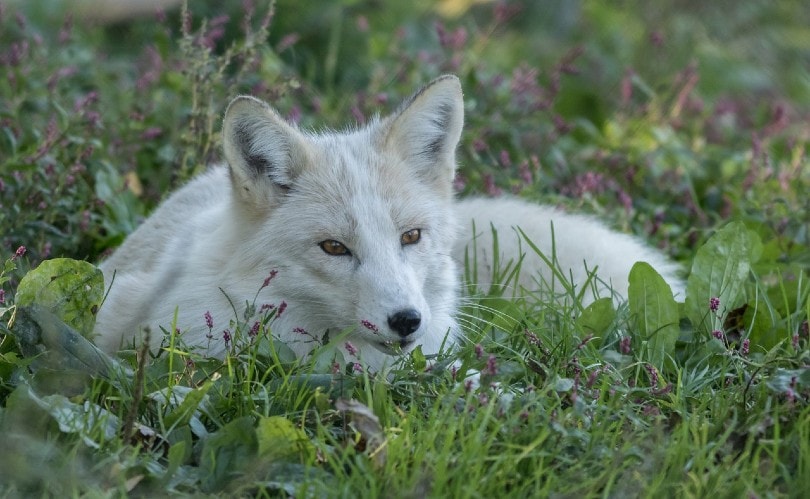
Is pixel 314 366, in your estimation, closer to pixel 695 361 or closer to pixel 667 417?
pixel 667 417

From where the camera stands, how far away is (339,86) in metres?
8.00

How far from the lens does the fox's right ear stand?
12.8 ft

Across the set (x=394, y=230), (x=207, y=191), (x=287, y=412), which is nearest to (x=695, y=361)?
(x=394, y=230)

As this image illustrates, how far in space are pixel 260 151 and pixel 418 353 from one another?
3.34ft

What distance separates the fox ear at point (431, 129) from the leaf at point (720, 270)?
3.70 ft

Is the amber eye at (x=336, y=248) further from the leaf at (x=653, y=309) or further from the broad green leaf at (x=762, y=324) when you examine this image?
the broad green leaf at (x=762, y=324)

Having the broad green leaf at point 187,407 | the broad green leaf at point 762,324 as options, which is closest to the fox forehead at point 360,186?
the broad green leaf at point 187,407

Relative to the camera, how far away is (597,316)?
4.20 metres

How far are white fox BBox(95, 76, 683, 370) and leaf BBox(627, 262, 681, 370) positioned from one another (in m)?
0.74

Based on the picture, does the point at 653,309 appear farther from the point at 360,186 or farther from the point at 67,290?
the point at 67,290

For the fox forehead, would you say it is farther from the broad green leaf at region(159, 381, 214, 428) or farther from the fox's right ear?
the broad green leaf at region(159, 381, 214, 428)

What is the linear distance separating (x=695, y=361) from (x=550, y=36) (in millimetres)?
7037

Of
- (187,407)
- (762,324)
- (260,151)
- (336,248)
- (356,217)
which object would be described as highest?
(260,151)

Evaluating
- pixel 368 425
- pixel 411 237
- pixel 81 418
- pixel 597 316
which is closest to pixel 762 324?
pixel 597 316
